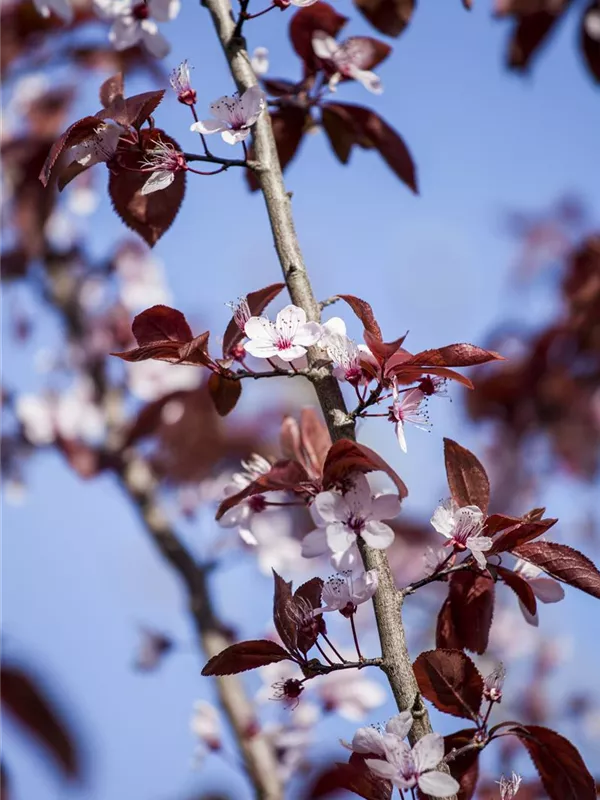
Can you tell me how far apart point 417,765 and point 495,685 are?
0.13m

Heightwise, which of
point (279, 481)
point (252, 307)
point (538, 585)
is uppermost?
point (252, 307)

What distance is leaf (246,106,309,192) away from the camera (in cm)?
111

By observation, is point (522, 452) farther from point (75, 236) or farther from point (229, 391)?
point (229, 391)

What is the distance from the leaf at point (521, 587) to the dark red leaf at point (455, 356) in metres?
0.20

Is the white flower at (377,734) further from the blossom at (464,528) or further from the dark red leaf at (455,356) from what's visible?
the dark red leaf at (455,356)

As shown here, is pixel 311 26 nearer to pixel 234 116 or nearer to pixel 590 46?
pixel 234 116

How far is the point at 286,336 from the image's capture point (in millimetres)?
809

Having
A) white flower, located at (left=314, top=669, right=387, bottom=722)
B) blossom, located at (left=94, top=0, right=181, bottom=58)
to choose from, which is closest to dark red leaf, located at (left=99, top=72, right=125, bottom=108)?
blossom, located at (left=94, top=0, right=181, bottom=58)

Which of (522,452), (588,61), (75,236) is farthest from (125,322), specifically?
(588,61)

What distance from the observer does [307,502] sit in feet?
2.66

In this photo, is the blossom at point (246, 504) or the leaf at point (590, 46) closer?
the blossom at point (246, 504)

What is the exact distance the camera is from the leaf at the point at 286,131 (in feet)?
3.65

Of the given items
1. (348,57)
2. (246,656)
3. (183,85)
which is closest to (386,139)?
(348,57)

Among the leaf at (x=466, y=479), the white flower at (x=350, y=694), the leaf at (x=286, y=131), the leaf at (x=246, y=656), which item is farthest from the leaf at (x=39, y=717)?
the white flower at (x=350, y=694)
